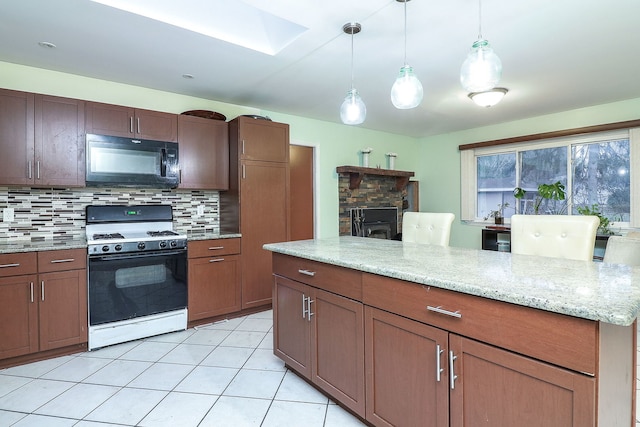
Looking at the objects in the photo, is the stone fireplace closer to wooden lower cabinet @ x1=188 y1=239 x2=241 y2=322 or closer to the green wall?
the green wall

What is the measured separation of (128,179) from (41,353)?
4.93 ft

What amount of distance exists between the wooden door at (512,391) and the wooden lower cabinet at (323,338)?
0.53m

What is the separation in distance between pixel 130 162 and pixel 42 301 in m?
1.29

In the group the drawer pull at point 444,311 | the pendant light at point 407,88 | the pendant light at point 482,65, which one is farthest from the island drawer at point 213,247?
the pendant light at point 482,65

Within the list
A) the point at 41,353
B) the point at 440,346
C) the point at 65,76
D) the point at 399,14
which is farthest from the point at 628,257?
the point at 65,76

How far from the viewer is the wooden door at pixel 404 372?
4.37 feet

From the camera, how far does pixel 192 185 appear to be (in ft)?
11.2

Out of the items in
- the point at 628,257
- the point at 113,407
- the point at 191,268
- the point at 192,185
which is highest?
the point at 192,185

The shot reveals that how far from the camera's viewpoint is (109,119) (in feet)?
9.75

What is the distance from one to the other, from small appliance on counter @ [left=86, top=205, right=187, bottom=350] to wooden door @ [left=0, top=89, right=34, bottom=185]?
1.95ft

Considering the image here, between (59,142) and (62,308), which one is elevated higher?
(59,142)

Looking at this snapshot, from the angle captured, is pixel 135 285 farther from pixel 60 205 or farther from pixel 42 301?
pixel 60 205

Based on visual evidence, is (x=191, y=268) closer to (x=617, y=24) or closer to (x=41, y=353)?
(x=41, y=353)

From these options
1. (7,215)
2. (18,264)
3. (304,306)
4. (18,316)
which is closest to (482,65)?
(304,306)
